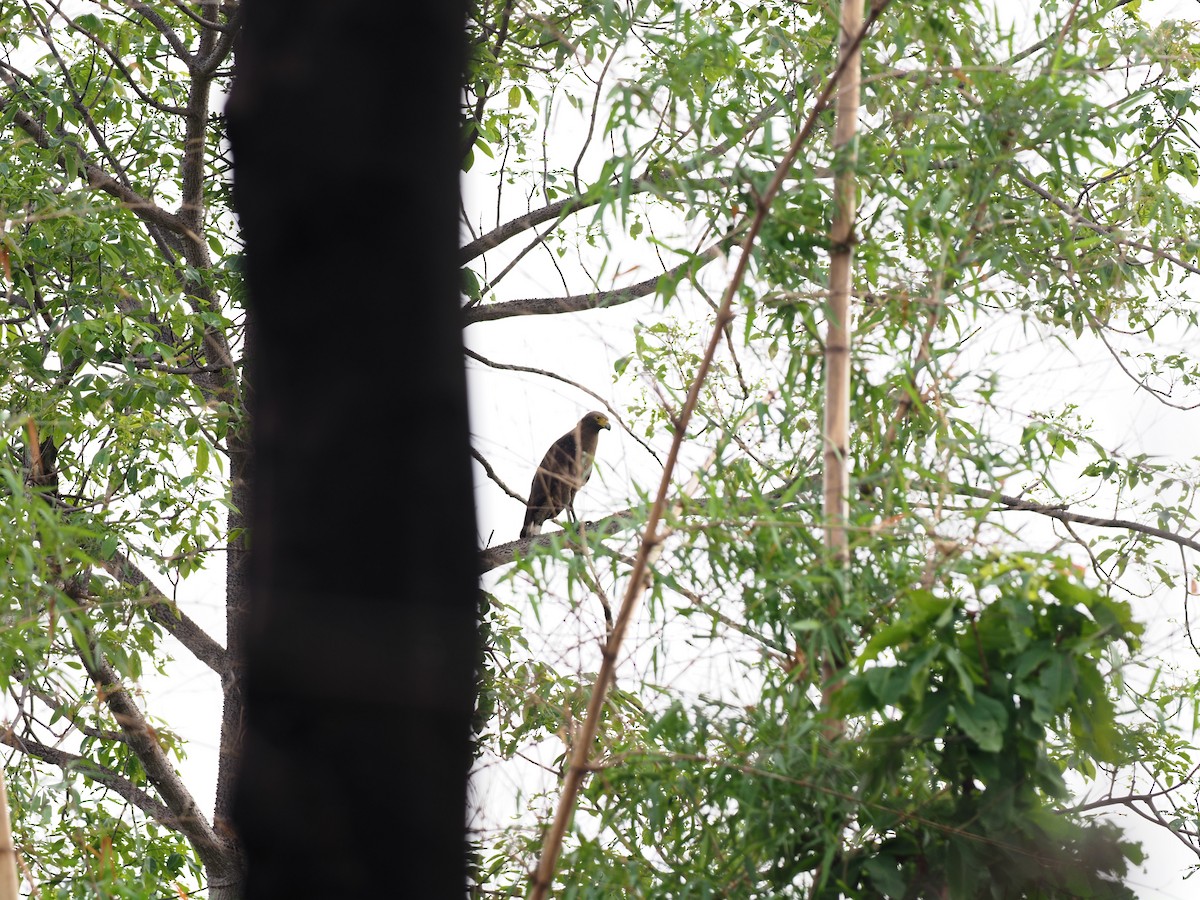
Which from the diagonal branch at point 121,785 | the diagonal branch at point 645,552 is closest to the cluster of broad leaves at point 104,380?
the diagonal branch at point 121,785

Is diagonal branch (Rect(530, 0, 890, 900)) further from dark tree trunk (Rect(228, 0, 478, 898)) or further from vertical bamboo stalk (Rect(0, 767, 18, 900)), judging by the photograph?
vertical bamboo stalk (Rect(0, 767, 18, 900))

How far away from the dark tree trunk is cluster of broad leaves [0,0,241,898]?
31.2 inches

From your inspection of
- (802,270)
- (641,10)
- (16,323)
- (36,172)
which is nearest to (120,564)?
(16,323)

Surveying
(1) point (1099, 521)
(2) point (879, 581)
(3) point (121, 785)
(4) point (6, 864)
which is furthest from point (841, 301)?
(3) point (121, 785)

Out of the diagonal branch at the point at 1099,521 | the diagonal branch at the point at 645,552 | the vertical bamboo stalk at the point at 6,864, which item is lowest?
the vertical bamboo stalk at the point at 6,864

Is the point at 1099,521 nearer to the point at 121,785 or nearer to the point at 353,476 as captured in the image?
the point at 353,476

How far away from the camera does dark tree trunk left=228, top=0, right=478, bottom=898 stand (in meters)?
1.78

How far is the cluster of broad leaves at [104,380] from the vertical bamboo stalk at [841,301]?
149 centimetres

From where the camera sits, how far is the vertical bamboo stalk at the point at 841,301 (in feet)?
6.36

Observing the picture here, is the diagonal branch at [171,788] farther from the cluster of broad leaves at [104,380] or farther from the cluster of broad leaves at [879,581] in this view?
the cluster of broad leaves at [879,581]

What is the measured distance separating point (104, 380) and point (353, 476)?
2176mm

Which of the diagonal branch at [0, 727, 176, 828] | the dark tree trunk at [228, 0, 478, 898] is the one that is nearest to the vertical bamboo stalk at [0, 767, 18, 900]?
the dark tree trunk at [228, 0, 478, 898]

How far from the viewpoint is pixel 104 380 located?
3.66 metres

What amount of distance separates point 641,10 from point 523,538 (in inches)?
115
